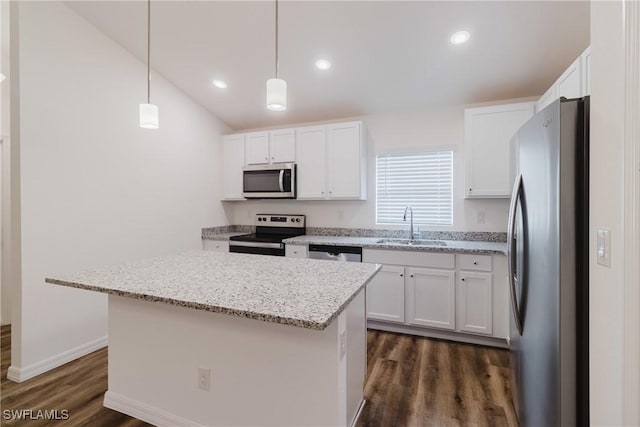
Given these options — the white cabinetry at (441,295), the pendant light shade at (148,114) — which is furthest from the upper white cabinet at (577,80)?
the pendant light shade at (148,114)

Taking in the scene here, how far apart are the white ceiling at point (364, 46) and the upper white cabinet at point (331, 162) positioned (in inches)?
14.1

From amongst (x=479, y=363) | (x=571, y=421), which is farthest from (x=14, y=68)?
(x=479, y=363)

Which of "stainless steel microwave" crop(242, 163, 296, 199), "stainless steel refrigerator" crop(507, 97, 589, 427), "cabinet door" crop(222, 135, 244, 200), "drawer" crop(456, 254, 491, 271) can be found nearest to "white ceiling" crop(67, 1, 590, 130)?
"cabinet door" crop(222, 135, 244, 200)

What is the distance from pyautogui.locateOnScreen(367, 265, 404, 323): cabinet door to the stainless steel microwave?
147 centimetres

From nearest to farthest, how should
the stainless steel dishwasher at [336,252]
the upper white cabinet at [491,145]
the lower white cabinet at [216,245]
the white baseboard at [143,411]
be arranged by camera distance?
the white baseboard at [143,411] → the upper white cabinet at [491,145] → the stainless steel dishwasher at [336,252] → the lower white cabinet at [216,245]

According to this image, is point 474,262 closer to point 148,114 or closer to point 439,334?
point 439,334

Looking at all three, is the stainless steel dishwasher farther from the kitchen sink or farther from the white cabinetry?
the kitchen sink

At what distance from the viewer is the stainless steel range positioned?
343cm

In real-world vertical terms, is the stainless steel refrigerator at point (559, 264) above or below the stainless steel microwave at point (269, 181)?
below

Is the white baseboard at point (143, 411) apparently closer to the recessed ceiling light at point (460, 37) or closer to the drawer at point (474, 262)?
the drawer at point (474, 262)

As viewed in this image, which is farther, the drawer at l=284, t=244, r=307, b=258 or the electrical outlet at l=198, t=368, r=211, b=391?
the drawer at l=284, t=244, r=307, b=258

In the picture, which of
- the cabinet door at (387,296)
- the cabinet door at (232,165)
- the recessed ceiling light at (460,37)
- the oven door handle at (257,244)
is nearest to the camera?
the recessed ceiling light at (460,37)

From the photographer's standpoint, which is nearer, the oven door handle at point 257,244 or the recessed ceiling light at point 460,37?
the recessed ceiling light at point 460,37

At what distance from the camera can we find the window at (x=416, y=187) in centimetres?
328
